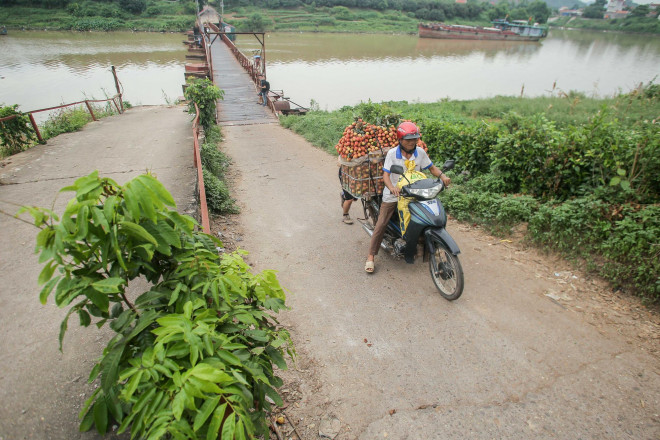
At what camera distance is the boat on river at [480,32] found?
53.6m

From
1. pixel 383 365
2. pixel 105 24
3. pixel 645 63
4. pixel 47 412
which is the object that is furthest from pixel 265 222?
pixel 105 24

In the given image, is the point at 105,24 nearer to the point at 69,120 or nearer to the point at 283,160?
the point at 69,120

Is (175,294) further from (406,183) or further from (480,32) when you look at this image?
(480,32)

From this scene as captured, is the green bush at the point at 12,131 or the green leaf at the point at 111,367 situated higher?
the green leaf at the point at 111,367

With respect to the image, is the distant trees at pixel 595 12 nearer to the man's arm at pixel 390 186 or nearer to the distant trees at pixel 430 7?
the distant trees at pixel 430 7

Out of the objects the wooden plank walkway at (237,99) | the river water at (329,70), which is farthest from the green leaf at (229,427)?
the river water at (329,70)

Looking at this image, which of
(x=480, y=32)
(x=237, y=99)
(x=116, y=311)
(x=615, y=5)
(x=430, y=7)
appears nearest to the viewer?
(x=116, y=311)

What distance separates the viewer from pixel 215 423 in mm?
1250

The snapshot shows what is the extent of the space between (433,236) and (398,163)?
87cm

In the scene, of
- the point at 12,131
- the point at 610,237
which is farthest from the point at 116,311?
the point at 12,131

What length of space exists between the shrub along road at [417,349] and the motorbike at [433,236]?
8.7 inches

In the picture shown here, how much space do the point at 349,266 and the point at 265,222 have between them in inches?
73.0

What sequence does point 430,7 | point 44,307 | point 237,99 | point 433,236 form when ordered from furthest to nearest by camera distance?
point 430,7 < point 237,99 < point 433,236 < point 44,307

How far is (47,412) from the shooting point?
2.28m
